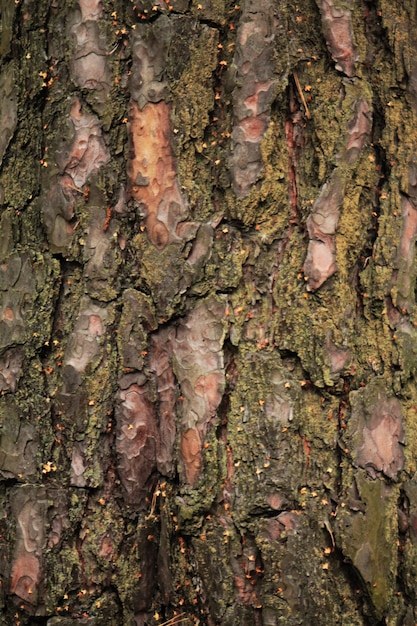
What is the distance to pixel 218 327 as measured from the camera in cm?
147

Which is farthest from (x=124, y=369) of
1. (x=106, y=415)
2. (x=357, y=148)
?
(x=357, y=148)

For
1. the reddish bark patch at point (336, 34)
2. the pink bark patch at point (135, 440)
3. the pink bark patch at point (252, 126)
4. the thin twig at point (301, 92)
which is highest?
the reddish bark patch at point (336, 34)

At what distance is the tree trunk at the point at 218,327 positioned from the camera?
4.79 feet

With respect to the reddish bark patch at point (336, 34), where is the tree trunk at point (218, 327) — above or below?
below

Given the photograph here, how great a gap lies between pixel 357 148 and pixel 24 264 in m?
0.68

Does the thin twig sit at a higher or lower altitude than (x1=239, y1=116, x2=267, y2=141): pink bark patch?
higher

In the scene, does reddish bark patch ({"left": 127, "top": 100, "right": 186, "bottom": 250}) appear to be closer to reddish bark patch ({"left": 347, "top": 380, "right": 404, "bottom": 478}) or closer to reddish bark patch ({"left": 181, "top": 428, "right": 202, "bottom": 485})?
reddish bark patch ({"left": 181, "top": 428, "right": 202, "bottom": 485})

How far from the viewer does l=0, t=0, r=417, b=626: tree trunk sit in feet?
4.79

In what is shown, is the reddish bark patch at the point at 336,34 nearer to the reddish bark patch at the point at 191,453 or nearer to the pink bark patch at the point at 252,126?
the pink bark patch at the point at 252,126

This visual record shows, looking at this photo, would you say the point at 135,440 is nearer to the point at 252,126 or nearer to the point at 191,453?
the point at 191,453

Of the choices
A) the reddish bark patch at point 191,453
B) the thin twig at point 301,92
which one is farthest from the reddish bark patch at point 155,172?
the reddish bark patch at point 191,453

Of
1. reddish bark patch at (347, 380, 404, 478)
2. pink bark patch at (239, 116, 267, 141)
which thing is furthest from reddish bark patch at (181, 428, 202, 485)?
pink bark patch at (239, 116, 267, 141)

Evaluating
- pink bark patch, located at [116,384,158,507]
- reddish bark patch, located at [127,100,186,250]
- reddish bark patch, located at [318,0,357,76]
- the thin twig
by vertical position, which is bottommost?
pink bark patch, located at [116,384,158,507]

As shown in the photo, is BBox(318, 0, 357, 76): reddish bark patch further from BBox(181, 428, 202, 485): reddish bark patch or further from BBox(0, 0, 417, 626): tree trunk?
BBox(181, 428, 202, 485): reddish bark patch
